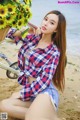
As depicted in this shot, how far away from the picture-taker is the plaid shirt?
3.44m

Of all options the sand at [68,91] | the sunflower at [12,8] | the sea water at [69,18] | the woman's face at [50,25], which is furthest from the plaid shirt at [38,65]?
the sea water at [69,18]

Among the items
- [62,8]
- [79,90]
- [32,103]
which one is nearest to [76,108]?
[79,90]

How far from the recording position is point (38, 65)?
→ 137 inches

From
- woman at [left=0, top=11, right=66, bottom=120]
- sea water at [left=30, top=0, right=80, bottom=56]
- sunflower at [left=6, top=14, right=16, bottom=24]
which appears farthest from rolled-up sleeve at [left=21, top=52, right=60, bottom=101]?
sea water at [left=30, top=0, right=80, bottom=56]

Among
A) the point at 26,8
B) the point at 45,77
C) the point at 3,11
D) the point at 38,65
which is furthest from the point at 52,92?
the point at 3,11

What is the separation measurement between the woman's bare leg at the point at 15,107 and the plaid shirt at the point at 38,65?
9 centimetres

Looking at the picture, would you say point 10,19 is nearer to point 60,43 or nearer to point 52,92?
point 60,43

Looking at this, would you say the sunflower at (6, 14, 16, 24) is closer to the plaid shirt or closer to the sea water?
the plaid shirt

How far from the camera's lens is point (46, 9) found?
41.9 ft

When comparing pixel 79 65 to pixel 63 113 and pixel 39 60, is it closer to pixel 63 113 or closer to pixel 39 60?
pixel 63 113

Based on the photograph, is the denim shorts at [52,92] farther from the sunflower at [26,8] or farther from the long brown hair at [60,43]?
the sunflower at [26,8]

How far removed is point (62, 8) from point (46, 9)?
1.04m

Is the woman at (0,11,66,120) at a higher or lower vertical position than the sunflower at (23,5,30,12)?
lower

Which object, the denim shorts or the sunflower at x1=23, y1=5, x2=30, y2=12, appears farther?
the denim shorts
